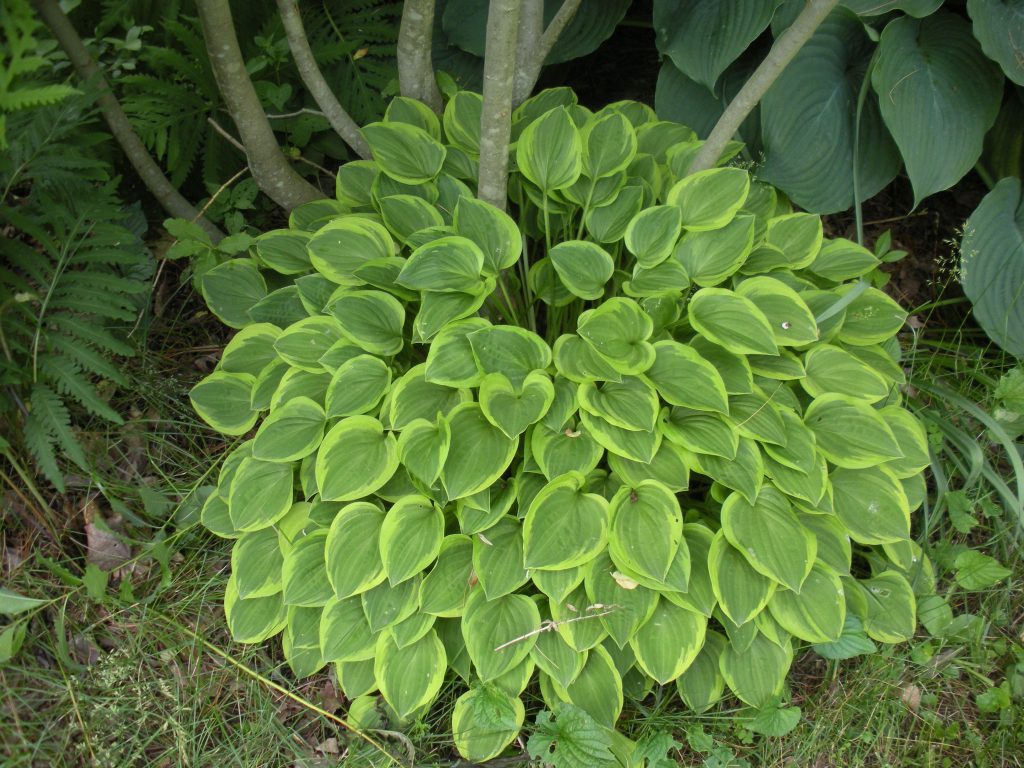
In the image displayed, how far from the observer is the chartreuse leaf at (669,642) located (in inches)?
74.0

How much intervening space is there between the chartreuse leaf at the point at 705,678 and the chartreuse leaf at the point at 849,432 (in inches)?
21.5

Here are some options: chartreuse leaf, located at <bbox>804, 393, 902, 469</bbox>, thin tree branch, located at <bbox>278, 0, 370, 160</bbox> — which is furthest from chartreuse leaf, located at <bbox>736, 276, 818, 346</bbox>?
thin tree branch, located at <bbox>278, 0, 370, 160</bbox>

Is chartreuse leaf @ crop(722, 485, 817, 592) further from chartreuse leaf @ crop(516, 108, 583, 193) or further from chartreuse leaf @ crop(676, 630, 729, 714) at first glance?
chartreuse leaf @ crop(516, 108, 583, 193)

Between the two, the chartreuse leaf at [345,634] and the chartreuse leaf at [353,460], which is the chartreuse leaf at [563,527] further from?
the chartreuse leaf at [345,634]

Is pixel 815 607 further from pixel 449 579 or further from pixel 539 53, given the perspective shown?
pixel 539 53

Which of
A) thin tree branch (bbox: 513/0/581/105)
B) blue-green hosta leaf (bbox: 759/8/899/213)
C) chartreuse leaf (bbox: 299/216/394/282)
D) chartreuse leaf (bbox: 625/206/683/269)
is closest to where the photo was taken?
chartreuse leaf (bbox: 625/206/683/269)

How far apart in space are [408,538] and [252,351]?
2.42ft

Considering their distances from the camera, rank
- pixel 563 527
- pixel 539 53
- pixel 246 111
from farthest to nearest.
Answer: pixel 539 53
pixel 246 111
pixel 563 527

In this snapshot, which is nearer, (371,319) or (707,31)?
(371,319)

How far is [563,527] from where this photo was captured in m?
1.85

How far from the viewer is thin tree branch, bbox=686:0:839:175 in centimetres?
190

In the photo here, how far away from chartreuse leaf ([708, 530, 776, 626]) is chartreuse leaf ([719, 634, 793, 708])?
15 cm

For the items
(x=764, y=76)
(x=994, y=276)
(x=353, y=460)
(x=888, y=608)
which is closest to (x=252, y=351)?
(x=353, y=460)

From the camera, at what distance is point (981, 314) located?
254 cm
